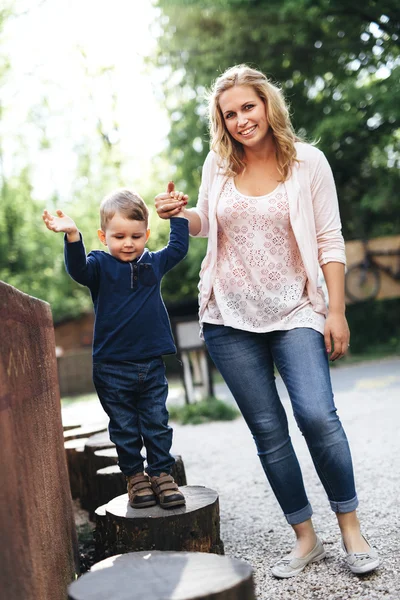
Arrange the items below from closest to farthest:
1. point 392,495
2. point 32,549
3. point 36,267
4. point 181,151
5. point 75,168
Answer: point 32,549 < point 392,495 < point 181,151 < point 36,267 < point 75,168

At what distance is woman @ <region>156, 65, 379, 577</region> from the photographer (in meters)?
2.96

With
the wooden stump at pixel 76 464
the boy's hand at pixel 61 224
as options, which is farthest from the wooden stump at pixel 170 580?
the wooden stump at pixel 76 464

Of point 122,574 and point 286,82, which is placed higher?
point 286,82

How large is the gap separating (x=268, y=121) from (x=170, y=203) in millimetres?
534

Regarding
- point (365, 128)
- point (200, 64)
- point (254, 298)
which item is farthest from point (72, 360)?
point (254, 298)

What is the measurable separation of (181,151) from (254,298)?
13.5 m

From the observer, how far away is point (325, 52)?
1477 cm

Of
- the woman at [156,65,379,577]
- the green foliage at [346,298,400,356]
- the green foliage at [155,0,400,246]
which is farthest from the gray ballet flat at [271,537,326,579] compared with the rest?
the green foliage at [346,298,400,356]

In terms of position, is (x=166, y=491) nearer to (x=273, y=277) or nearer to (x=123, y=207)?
(x=273, y=277)

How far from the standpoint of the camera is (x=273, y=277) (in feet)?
9.89

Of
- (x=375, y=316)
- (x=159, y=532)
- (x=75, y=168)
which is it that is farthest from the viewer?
(x=75, y=168)

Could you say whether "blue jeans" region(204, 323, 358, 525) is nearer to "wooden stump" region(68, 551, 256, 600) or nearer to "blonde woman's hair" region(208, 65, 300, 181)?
"blonde woman's hair" region(208, 65, 300, 181)

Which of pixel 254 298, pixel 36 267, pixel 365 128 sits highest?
pixel 365 128

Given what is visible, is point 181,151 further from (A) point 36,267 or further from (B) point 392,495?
(B) point 392,495
